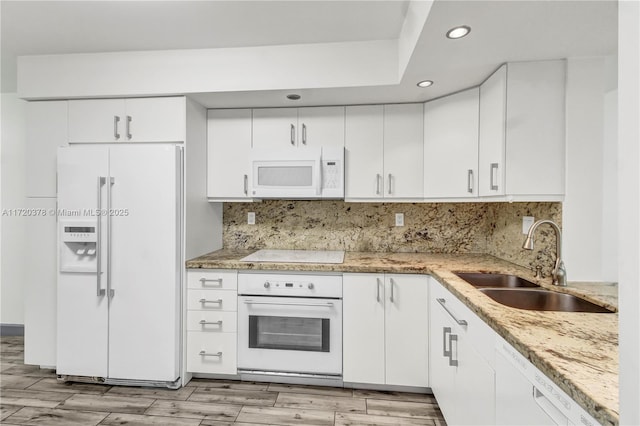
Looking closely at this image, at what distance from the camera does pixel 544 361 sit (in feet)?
2.83

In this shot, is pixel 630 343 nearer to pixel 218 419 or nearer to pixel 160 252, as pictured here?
pixel 218 419

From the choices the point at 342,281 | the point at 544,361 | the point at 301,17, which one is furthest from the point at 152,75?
the point at 544,361

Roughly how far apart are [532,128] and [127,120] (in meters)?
2.71

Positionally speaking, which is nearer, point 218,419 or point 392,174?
point 218,419

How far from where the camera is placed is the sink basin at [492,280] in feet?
6.38

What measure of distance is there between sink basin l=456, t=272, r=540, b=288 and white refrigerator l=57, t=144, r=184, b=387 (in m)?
1.98

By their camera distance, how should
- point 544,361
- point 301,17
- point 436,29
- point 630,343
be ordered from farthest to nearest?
point 301,17 < point 436,29 < point 544,361 < point 630,343

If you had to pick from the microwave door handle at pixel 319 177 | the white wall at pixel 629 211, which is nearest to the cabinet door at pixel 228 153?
the microwave door handle at pixel 319 177

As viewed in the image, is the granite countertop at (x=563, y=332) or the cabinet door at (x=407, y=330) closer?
the granite countertop at (x=563, y=332)

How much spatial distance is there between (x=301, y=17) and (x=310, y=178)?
3.56ft

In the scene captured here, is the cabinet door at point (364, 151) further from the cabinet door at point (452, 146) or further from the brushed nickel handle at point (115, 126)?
the brushed nickel handle at point (115, 126)

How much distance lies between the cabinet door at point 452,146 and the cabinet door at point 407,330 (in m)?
0.72

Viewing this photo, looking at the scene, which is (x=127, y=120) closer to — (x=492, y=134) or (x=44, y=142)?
(x=44, y=142)

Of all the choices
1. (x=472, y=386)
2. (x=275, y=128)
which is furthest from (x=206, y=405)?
(x=275, y=128)
